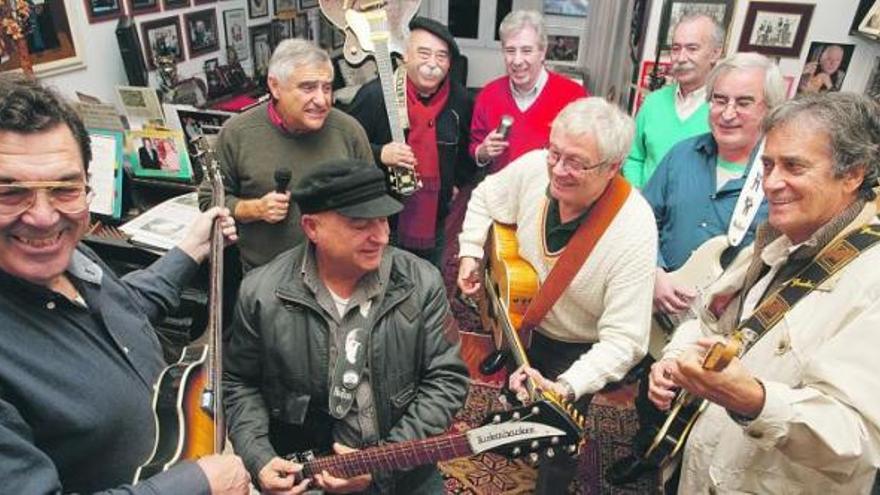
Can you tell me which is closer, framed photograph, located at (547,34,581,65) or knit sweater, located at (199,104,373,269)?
knit sweater, located at (199,104,373,269)

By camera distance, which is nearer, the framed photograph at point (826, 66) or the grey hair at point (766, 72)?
the grey hair at point (766, 72)

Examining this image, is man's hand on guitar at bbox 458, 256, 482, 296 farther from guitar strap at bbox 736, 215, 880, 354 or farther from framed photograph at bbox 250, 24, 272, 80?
framed photograph at bbox 250, 24, 272, 80

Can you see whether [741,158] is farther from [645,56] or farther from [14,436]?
[14,436]

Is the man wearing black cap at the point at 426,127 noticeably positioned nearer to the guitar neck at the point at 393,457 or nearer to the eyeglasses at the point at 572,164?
the eyeglasses at the point at 572,164

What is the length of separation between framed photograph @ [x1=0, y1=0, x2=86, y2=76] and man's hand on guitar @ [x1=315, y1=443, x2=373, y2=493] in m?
2.54

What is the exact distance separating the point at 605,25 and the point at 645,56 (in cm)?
161

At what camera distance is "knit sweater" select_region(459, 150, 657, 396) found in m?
1.65

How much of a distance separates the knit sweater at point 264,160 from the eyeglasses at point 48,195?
1039 millimetres

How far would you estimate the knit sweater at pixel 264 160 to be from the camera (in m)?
2.22

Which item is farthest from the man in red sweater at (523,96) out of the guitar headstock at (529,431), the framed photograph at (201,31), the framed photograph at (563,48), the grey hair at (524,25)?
the framed photograph at (563,48)

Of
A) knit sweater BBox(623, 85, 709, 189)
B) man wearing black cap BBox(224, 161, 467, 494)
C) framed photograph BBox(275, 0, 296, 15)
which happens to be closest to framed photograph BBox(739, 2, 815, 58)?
knit sweater BBox(623, 85, 709, 189)

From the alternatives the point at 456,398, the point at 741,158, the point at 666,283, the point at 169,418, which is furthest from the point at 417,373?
the point at 741,158

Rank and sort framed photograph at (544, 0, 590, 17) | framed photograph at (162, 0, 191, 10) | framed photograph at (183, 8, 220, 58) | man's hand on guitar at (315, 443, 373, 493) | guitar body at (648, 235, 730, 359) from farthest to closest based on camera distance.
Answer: framed photograph at (544, 0, 590, 17) → framed photograph at (183, 8, 220, 58) → framed photograph at (162, 0, 191, 10) → guitar body at (648, 235, 730, 359) → man's hand on guitar at (315, 443, 373, 493)

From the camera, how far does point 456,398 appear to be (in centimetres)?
167
